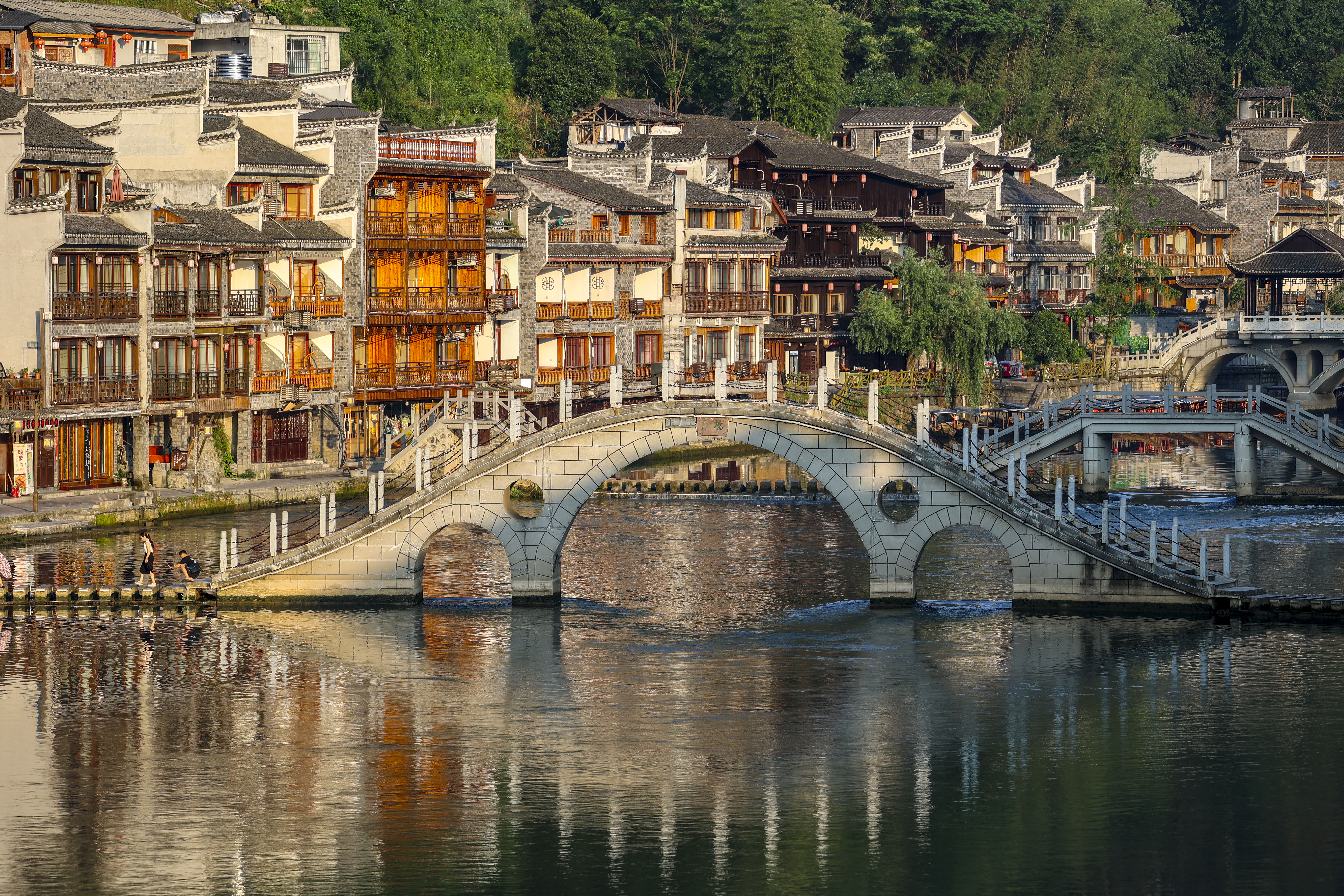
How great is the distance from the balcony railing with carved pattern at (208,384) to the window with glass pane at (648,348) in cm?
3137

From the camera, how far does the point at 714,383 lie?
6738 centimetres

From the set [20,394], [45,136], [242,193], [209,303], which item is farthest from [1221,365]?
[20,394]

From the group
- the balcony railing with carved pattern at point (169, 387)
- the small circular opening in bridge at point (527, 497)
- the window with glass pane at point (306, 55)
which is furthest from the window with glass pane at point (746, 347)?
the balcony railing with carved pattern at point (169, 387)

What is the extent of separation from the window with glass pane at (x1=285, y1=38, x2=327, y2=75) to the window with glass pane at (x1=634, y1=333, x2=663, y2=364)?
84.5ft

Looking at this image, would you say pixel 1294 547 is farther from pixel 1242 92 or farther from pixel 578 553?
pixel 1242 92

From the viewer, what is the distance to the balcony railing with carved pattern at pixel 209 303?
90.6m

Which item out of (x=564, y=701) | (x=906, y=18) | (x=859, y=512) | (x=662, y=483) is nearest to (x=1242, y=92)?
(x=906, y=18)

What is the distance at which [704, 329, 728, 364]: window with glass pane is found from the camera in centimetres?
12338

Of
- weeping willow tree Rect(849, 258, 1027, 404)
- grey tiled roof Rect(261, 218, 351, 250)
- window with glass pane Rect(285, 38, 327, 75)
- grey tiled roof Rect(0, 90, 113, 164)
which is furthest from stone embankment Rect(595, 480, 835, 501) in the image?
window with glass pane Rect(285, 38, 327, 75)

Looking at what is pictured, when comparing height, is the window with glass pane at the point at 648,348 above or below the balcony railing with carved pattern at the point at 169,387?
above

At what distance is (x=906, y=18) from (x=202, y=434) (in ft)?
355

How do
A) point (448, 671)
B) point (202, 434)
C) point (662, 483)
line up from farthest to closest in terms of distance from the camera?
point (662, 483), point (202, 434), point (448, 671)

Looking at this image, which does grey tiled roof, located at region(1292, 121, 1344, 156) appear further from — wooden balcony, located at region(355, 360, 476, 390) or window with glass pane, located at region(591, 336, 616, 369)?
wooden balcony, located at region(355, 360, 476, 390)

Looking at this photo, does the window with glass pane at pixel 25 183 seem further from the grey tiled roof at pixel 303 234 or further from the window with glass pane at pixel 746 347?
the window with glass pane at pixel 746 347
